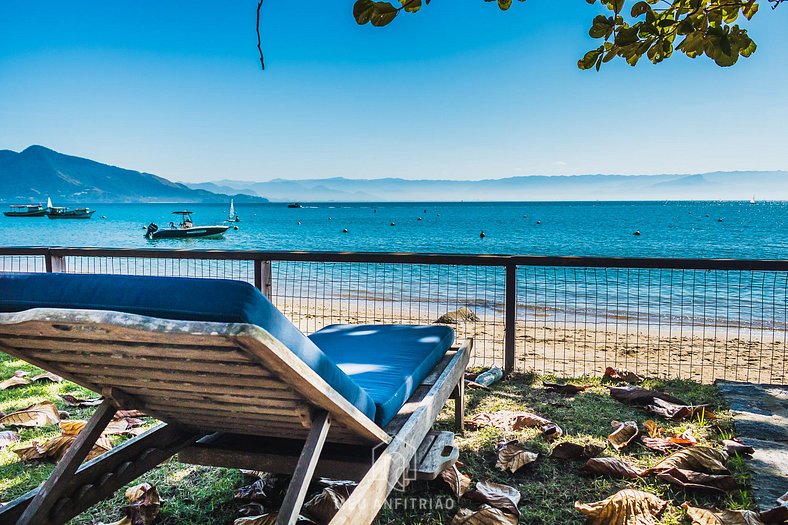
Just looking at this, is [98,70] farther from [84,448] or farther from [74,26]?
[84,448]

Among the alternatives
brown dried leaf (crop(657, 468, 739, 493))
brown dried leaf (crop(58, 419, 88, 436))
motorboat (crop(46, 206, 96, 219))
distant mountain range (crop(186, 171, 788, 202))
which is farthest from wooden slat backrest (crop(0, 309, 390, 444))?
distant mountain range (crop(186, 171, 788, 202))

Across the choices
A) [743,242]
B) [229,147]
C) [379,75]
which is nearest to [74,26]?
[379,75]

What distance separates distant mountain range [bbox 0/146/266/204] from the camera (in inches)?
4764

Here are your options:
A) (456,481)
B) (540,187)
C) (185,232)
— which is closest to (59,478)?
(456,481)

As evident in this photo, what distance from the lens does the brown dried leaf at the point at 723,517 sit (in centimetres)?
199

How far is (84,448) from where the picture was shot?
185 centimetres

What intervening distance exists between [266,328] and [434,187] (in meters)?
116

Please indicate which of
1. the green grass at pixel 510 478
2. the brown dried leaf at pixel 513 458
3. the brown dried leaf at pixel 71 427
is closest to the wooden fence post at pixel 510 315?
the green grass at pixel 510 478

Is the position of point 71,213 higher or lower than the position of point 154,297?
higher

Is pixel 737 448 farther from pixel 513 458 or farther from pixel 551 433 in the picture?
pixel 513 458

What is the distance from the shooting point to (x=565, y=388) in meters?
3.96

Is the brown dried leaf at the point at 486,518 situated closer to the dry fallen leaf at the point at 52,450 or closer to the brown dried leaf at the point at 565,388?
the dry fallen leaf at the point at 52,450

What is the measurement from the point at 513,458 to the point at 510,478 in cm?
12

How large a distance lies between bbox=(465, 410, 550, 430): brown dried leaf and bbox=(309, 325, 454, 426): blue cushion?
20.2 inches
